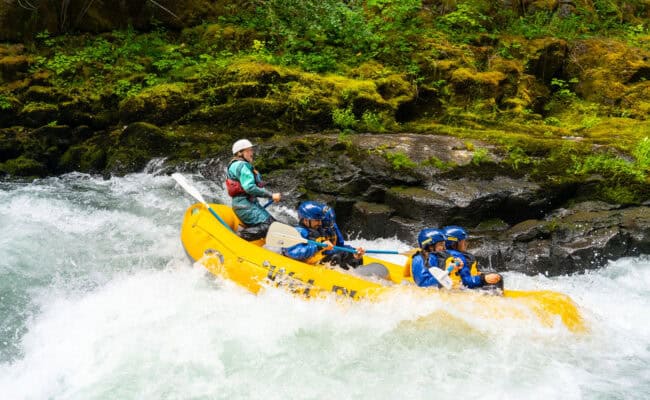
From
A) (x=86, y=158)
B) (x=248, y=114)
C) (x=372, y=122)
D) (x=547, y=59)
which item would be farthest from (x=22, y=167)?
Result: (x=547, y=59)

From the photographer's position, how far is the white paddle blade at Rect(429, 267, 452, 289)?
171 inches

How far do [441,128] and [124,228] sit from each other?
193 inches

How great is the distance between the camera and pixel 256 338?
14.3ft

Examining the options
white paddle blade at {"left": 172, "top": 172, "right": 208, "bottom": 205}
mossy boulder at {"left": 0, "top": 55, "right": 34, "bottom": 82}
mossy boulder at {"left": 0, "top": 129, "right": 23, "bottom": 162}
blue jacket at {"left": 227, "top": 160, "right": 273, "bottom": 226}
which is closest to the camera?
blue jacket at {"left": 227, "top": 160, "right": 273, "bottom": 226}

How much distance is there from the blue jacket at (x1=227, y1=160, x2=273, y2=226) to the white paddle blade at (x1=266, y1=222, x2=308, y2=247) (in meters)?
0.63

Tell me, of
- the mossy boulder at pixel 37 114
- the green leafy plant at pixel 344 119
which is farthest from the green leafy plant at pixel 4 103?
the green leafy plant at pixel 344 119

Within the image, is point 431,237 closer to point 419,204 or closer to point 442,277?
point 442,277

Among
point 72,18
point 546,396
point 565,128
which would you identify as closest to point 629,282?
point 546,396

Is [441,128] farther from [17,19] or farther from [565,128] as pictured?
[17,19]

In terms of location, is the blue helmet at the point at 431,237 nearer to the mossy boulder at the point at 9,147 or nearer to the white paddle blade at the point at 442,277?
the white paddle blade at the point at 442,277

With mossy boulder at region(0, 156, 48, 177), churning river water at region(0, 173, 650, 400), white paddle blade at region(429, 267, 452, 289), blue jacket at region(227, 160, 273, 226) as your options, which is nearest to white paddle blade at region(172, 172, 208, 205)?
blue jacket at region(227, 160, 273, 226)

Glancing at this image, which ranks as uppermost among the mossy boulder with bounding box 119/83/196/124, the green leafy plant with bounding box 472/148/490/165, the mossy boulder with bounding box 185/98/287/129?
the mossy boulder with bounding box 119/83/196/124

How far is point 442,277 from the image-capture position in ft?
14.2

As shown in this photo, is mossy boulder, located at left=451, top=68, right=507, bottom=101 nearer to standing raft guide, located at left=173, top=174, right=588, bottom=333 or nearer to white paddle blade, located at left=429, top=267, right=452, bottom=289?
standing raft guide, located at left=173, top=174, right=588, bottom=333
